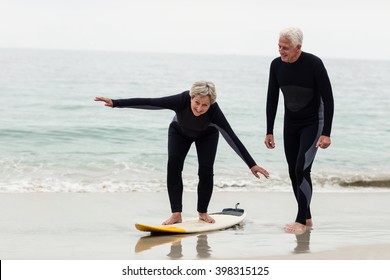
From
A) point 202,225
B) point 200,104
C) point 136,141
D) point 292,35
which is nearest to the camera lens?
point 200,104

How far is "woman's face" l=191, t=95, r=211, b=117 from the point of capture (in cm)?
642

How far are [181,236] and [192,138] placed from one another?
33.6 inches

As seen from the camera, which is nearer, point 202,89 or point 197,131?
point 202,89

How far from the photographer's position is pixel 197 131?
6.70 meters

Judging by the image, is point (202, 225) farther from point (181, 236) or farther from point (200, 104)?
point (200, 104)

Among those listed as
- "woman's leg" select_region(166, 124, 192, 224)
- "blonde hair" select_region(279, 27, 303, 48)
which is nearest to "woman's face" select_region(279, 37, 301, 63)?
"blonde hair" select_region(279, 27, 303, 48)

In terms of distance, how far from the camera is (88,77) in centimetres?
4175

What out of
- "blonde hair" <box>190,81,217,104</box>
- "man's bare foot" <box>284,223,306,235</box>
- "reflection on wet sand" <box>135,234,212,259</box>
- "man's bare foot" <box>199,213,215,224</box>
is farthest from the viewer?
"man's bare foot" <box>199,213,215,224</box>

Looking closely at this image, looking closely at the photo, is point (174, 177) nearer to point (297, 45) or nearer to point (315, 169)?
point (297, 45)

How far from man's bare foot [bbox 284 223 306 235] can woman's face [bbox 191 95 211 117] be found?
138 cm

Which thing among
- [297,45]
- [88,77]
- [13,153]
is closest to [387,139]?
[13,153]

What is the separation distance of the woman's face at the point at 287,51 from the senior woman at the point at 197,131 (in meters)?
0.72

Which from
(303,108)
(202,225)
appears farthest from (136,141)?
(303,108)

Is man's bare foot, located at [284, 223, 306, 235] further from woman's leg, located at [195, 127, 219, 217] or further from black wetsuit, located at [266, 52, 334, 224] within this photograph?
woman's leg, located at [195, 127, 219, 217]
